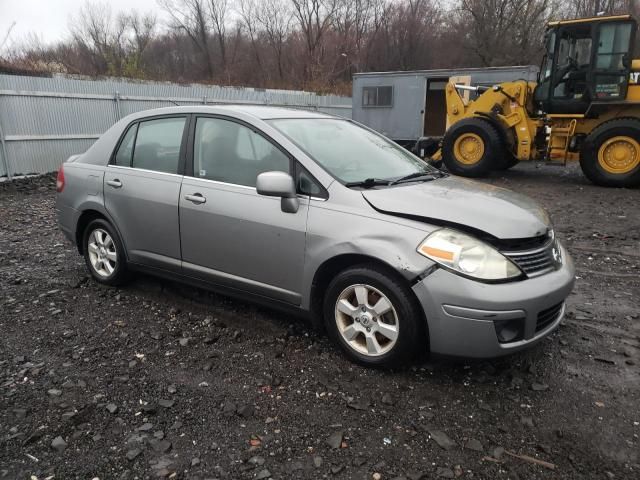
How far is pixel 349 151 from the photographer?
365 centimetres

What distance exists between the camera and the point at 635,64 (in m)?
10.0

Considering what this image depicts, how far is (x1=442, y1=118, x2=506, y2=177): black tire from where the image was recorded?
11016 mm

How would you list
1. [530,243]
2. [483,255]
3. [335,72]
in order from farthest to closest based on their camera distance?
[335,72]
[530,243]
[483,255]

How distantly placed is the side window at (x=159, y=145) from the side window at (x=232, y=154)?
225mm

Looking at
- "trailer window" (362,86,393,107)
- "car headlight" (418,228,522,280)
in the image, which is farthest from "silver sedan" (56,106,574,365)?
"trailer window" (362,86,393,107)

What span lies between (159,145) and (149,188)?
1.26ft

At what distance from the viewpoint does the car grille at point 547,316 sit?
2.86 meters

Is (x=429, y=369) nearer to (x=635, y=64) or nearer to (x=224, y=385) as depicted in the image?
(x=224, y=385)

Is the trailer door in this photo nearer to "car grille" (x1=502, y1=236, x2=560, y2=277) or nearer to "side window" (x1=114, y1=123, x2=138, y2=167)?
"side window" (x1=114, y1=123, x2=138, y2=167)

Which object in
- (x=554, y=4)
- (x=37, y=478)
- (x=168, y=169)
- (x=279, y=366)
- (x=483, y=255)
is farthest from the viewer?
(x=554, y=4)

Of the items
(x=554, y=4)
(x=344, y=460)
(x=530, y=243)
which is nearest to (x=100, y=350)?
(x=344, y=460)

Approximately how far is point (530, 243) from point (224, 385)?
2045 millimetres

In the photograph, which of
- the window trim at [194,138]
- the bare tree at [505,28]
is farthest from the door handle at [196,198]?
the bare tree at [505,28]

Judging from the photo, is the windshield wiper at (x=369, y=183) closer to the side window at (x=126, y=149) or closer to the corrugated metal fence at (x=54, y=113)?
the side window at (x=126, y=149)
